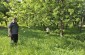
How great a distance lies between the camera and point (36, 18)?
2975cm

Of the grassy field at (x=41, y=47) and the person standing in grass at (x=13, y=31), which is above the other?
the person standing in grass at (x=13, y=31)

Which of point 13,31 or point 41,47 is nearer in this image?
point 13,31

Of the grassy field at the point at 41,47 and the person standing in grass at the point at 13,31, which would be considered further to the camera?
the person standing in grass at the point at 13,31

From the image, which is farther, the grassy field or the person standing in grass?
the person standing in grass

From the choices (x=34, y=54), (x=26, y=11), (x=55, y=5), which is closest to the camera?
(x=34, y=54)

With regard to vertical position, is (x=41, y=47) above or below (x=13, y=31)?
below

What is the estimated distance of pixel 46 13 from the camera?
2912cm

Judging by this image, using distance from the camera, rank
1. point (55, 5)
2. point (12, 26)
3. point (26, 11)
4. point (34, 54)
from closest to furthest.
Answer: point (34, 54) < point (12, 26) < point (55, 5) < point (26, 11)

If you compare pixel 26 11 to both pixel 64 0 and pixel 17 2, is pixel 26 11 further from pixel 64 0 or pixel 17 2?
pixel 64 0


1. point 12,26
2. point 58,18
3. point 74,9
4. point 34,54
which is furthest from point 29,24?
point 34,54

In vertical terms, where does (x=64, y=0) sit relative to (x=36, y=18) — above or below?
above

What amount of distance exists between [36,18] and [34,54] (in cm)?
1659

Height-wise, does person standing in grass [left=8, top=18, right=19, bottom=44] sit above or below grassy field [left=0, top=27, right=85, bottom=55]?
above

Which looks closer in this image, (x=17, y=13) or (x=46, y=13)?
(x=46, y=13)
